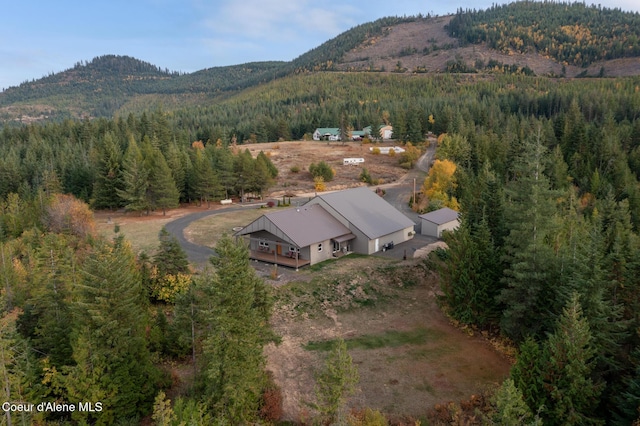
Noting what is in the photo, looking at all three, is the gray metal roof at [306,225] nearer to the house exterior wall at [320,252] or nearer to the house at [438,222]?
the house exterior wall at [320,252]

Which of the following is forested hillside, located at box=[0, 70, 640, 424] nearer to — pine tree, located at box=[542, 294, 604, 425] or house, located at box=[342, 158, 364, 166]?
pine tree, located at box=[542, 294, 604, 425]

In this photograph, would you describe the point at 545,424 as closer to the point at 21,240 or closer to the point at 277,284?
the point at 277,284

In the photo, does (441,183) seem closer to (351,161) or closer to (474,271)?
(474,271)

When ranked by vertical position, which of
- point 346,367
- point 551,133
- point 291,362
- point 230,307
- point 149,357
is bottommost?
point 291,362

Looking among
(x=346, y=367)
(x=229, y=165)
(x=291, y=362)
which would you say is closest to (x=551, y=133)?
(x=229, y=165)

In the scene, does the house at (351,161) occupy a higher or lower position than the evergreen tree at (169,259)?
higher

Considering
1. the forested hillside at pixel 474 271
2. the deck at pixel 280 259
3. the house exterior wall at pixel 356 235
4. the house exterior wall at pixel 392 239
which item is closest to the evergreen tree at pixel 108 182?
the forested hillside at pixel 474 271
